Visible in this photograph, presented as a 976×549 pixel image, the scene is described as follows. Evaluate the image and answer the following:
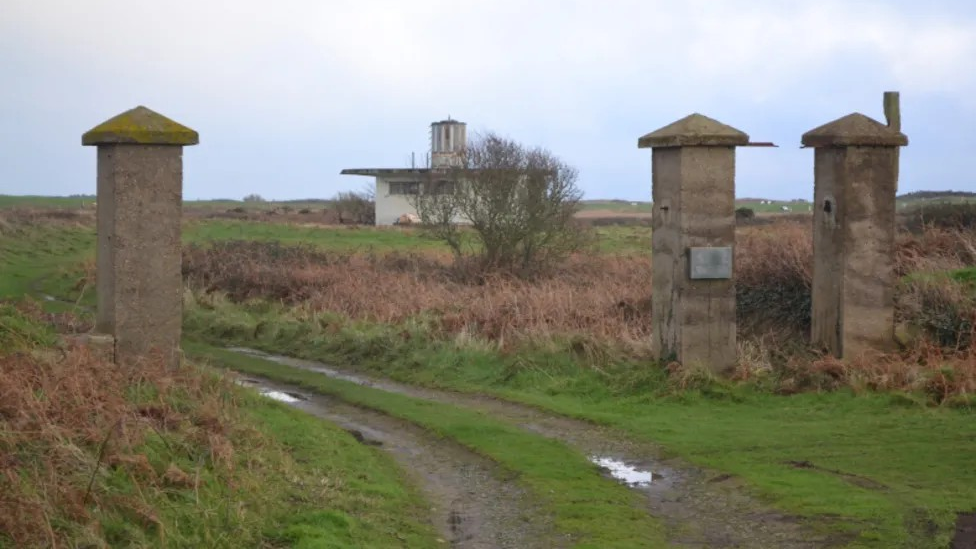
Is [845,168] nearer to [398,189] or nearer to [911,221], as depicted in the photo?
[911,221]

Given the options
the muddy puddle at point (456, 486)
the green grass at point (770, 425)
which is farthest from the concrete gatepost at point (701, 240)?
the muddy puddle at point (456, 486)

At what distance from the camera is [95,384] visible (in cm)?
1095

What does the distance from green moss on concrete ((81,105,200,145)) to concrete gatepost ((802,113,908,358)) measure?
9.07m

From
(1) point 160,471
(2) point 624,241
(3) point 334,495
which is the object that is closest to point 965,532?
(3) point 334,495

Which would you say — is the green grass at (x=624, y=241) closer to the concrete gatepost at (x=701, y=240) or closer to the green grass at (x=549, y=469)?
the concrete gatepost at (x=701, y=240)

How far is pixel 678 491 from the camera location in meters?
11.3

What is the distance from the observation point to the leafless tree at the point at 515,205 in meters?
33.5

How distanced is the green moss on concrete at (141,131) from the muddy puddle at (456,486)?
4.31m

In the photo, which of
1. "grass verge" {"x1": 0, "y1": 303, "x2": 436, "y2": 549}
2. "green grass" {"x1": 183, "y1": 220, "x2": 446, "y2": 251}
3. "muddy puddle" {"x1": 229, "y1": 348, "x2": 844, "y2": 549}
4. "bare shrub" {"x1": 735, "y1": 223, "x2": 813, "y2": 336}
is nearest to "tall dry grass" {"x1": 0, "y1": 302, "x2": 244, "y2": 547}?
"grass verge" {"x1": 0, "y1": 303, "x2": 436, "y2": 549}

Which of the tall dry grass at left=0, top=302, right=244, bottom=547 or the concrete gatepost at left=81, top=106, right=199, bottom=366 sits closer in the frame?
the tall dry grass at left=0, top=302, right=244, bottom=547

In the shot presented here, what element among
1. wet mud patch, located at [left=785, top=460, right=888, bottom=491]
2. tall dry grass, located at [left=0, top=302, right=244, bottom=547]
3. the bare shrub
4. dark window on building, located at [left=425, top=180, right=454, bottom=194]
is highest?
dark window on building, located at [left=425, top=180, right=454, bottom=194]

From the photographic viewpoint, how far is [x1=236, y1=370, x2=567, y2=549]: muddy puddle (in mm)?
9766

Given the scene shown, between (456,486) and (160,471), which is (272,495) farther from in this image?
(456,486)

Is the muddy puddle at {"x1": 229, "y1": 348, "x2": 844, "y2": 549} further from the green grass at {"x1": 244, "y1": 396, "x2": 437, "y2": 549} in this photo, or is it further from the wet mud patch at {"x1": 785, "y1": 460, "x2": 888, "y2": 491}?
the green grass at {"x1": 244, "y1": 396, "x2": 437, "y2": 549}
